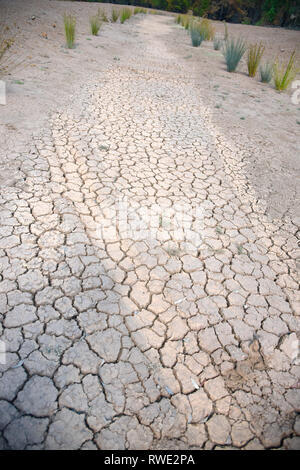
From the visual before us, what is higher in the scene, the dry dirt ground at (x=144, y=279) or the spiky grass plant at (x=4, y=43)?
the spiky grass plant at (x=4, y=43)

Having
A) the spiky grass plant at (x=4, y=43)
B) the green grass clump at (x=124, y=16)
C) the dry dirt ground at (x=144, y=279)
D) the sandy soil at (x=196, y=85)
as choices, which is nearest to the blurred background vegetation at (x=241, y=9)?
the green grass clump at (x=124, y=16)

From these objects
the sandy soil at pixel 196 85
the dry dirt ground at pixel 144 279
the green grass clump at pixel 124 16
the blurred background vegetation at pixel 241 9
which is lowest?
the dry dirt ground at pixel 144 279

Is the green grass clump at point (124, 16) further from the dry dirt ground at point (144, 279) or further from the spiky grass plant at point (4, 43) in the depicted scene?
the dry dirt ground at point (144, 279)

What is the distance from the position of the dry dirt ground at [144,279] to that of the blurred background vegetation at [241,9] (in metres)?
19.3

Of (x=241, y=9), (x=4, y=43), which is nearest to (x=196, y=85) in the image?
(x=4, y=43)

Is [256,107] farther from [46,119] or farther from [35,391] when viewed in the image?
[35,391]

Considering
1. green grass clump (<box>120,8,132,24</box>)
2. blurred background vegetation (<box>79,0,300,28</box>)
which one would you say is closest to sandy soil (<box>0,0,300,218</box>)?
green grass clump (<box>120,8,132,24</box>)

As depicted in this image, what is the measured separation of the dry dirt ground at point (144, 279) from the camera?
138 cm

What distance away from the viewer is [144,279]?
2.01 meters

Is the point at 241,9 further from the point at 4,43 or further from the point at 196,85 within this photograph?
the point at 4,43

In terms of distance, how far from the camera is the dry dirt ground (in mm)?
1375

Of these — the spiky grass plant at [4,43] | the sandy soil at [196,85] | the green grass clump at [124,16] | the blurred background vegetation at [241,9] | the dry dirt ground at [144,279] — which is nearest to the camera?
the dry dirt ground at [144,279]

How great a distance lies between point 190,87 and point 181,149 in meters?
2.93

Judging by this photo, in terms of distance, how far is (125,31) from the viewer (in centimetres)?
1041
